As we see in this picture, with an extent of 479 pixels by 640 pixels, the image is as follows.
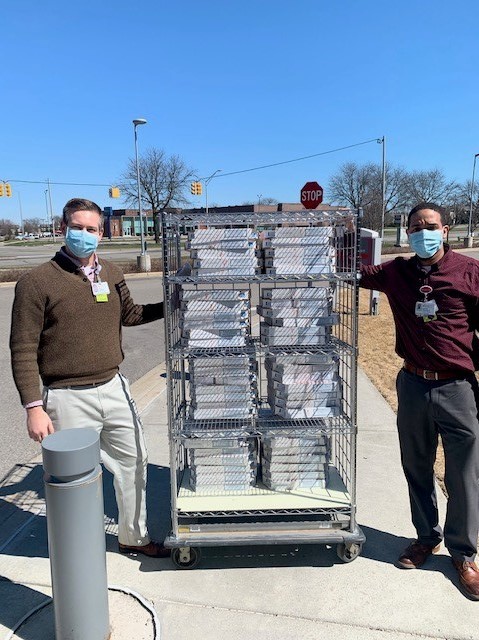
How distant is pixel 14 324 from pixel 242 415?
1405mm

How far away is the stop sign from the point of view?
60.6 ft

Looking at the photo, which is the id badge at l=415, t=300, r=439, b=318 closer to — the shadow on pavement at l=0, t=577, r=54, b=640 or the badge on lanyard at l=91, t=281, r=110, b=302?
the badge on lanyard at l=91, t=281, r=110, b=302

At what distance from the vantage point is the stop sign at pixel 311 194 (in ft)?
60.6

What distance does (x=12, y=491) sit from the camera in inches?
159

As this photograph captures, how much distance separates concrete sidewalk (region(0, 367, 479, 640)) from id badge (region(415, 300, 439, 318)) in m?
1.50

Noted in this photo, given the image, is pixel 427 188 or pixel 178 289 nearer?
pixel 178 289

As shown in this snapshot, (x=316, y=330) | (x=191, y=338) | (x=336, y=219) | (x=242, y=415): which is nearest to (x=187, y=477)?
(x=242, y=415)

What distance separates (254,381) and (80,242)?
4.32 feet

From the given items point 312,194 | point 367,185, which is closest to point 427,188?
point 367,185

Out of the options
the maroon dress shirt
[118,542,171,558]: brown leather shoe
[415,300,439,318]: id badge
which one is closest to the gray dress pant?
the maroon dress shirt

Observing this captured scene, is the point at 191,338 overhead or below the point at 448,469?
overhead

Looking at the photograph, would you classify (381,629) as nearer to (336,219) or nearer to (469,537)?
(469,537)

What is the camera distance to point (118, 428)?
3012 mm

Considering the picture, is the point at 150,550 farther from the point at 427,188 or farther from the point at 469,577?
the point at 427,188
